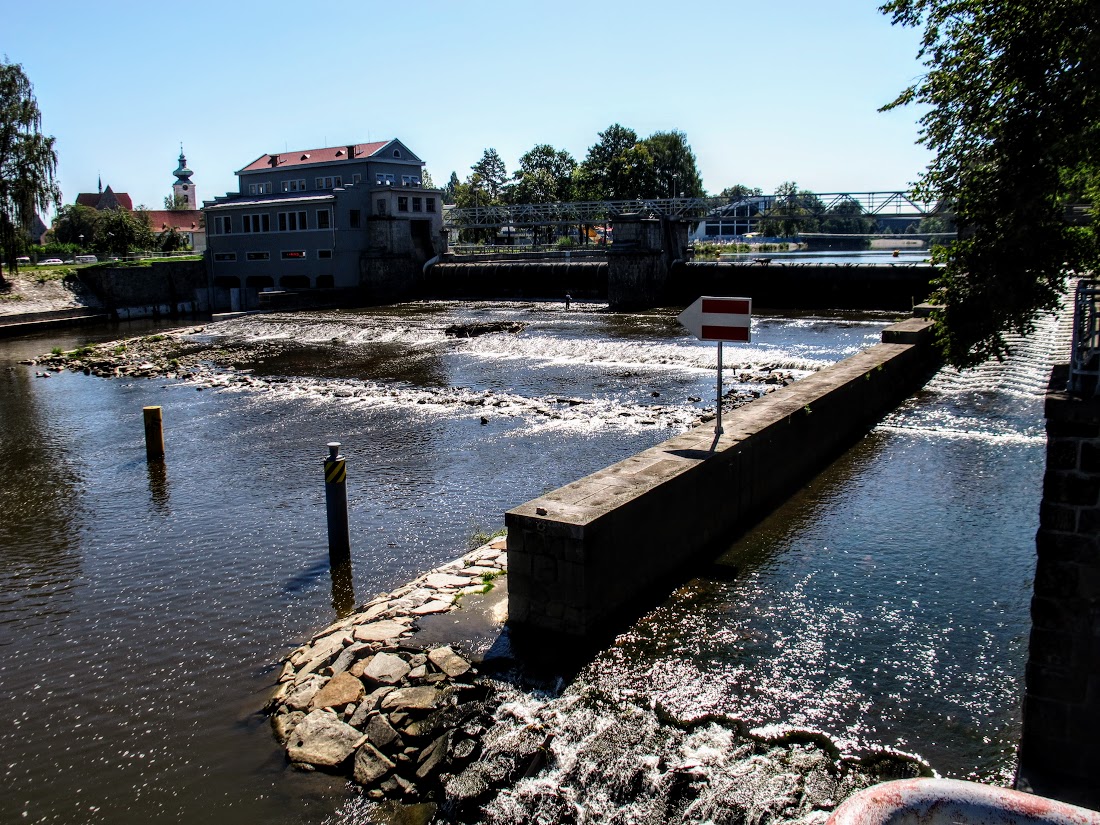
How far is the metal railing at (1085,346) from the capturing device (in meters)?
5.72

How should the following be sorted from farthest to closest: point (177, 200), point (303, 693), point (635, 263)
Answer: point (177, 200) < point (635, 263) < point (303, 693)

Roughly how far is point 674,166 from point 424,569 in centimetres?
11803

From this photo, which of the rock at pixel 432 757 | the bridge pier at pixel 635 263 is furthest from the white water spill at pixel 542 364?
the rock at pixel 432 757

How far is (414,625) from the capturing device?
8.53m

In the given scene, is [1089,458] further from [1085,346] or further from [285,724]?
[285,724]

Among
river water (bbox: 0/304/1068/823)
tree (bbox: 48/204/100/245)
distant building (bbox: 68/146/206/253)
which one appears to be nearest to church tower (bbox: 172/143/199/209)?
distant building (bbox: 68/146/206/253)

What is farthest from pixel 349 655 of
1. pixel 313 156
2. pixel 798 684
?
pixel 313 156

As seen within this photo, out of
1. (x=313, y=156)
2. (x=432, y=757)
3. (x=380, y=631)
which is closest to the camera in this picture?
(x=432, y=757)

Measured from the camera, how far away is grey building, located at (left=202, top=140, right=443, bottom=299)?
57.4 metres

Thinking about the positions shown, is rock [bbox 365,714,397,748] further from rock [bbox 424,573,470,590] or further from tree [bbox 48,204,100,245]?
tree [bbox 48,204,100,245]

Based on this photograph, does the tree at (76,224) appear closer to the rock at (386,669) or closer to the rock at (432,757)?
the rock at (386,669)

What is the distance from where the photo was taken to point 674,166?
397ft

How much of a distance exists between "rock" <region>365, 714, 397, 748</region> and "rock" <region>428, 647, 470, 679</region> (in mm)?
786

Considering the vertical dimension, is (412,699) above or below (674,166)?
below
